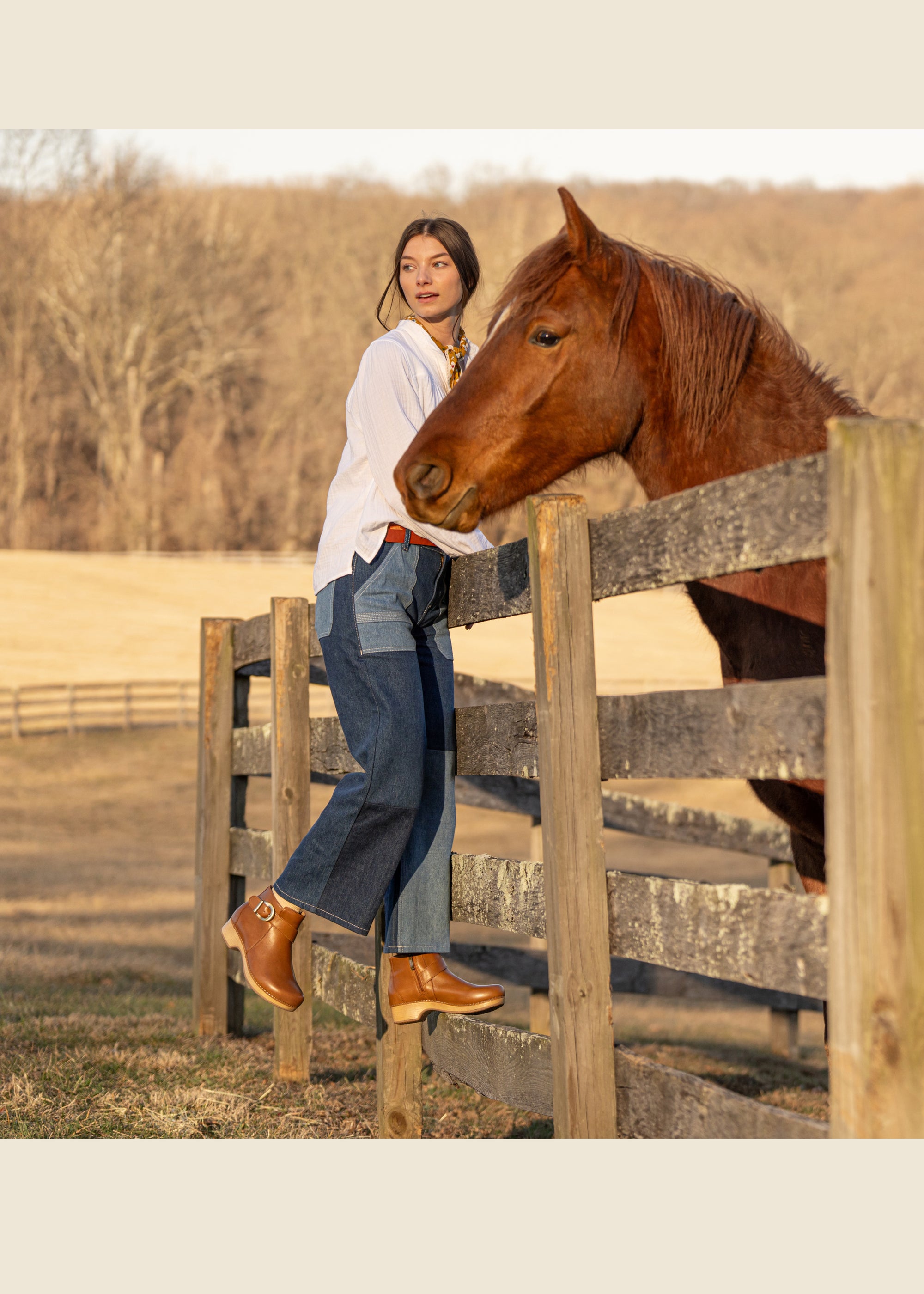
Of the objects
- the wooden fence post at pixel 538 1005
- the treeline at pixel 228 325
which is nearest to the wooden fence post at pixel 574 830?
the wooden fence post at pixel 538 1005

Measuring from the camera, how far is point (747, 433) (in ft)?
10.4

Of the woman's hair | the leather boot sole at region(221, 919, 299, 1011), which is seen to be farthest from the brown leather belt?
the leather boot sole at region(221, 919, 299, 1011)

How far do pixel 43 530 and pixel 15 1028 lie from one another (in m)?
39.8

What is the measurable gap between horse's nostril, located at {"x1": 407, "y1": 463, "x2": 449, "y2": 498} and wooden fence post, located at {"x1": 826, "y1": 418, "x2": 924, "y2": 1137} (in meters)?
1.21

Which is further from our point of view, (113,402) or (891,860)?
(113,402)

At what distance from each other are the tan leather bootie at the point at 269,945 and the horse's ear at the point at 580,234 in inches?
77.2

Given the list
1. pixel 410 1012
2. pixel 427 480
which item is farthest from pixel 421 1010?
pixel 427 480

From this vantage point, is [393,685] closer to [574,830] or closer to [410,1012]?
[574,830]

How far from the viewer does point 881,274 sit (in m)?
43.0

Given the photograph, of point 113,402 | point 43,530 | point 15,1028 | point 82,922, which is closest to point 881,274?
point 113,402

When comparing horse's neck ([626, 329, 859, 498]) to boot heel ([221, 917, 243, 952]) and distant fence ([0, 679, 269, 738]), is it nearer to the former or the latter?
boot heel ([221, 917, 243, 952])

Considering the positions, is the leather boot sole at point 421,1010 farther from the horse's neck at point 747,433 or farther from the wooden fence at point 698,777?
the horse's neck at point 747,433

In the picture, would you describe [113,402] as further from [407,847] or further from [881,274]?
[407,847]

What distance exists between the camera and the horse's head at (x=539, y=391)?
302 cm
